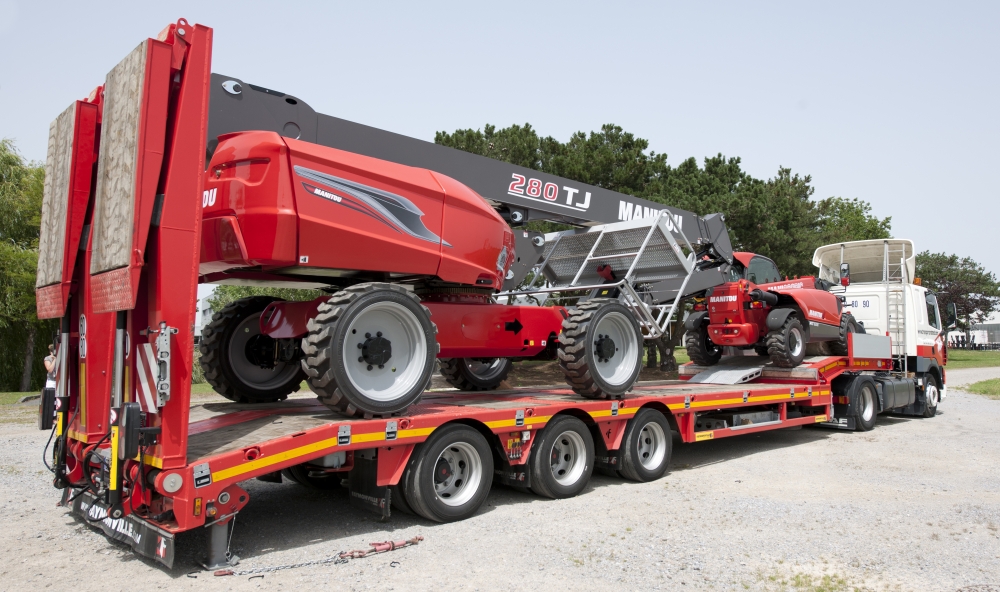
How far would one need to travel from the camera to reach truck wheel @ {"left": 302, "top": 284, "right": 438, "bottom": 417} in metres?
5.55

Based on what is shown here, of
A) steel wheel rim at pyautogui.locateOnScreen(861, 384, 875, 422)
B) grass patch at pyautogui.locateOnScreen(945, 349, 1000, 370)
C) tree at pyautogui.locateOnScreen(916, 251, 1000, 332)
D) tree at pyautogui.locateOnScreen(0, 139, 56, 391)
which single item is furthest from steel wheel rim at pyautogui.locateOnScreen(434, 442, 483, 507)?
tree at pyautogui.locateOnScreen(916, 251, 1000, 332)

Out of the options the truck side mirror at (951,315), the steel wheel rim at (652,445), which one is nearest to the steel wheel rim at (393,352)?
the steel wheel rim at (652,445)

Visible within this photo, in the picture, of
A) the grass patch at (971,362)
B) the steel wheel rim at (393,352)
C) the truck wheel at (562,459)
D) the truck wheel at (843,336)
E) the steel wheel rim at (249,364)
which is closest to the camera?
the steel wheel rim at (393,352)

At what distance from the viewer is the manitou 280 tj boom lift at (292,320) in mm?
Result: 4641

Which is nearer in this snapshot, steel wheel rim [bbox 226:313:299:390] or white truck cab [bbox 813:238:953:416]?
steel wheel rim [bbox 226:313:299:390]

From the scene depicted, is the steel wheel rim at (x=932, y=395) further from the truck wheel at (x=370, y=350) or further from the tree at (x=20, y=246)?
the tree at (x=20, y=246)

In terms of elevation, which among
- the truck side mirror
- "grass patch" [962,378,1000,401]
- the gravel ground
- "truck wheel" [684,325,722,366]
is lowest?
the gravel ground

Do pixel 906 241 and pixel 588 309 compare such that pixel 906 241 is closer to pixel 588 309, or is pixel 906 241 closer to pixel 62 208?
pixel 588 309

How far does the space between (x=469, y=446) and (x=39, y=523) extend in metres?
3.70

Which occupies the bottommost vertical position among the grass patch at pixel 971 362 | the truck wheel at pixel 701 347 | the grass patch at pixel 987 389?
the grass patch at pixel 987 389

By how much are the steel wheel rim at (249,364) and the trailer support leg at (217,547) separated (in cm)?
272

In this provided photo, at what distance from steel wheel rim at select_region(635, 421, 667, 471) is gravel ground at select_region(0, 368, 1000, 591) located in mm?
266

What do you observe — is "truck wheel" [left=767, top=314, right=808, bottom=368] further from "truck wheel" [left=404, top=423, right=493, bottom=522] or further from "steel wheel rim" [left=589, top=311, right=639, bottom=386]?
"truck wheel" [left=404, top=423, right=493, bottom=522]

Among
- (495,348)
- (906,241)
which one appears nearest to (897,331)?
(906,241)
